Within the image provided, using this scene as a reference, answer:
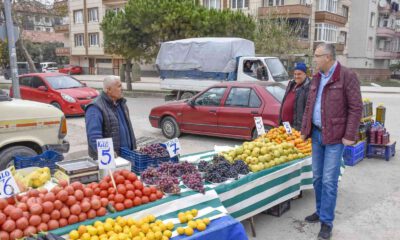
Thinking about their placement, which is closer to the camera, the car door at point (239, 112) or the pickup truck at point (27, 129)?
the pickup truck at point (27, 129)

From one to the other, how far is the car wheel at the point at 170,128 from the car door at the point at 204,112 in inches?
10.8

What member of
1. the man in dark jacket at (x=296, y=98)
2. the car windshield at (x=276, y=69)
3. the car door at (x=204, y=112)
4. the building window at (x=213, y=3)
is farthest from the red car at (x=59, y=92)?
the building window at (x=213, y=3)

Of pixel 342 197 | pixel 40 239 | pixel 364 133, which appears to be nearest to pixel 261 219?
pixel 342 197

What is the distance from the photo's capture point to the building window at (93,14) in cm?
4801

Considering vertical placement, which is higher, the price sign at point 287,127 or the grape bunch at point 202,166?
the price sign at point 287,127

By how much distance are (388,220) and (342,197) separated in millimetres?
905

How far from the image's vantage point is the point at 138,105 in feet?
58.4

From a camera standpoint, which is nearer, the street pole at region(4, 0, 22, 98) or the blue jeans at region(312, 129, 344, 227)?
the blue jeans at region(312, 129, 344, 227)

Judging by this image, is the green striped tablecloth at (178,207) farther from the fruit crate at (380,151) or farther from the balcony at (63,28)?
the balcony at (63,28)

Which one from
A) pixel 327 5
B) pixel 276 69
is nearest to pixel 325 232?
pixel 276 69

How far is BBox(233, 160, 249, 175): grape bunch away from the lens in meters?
4.42

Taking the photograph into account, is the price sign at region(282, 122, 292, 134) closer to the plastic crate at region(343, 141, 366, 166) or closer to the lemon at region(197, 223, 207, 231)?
the plastic crate at region(343, 141, 366, 166)

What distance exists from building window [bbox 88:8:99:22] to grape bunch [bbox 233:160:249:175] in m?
47.4

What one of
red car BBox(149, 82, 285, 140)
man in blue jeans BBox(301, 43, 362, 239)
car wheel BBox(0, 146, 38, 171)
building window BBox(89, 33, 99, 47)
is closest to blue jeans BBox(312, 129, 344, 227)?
man in blue jeans BBox(301, 43, 362, 239)
